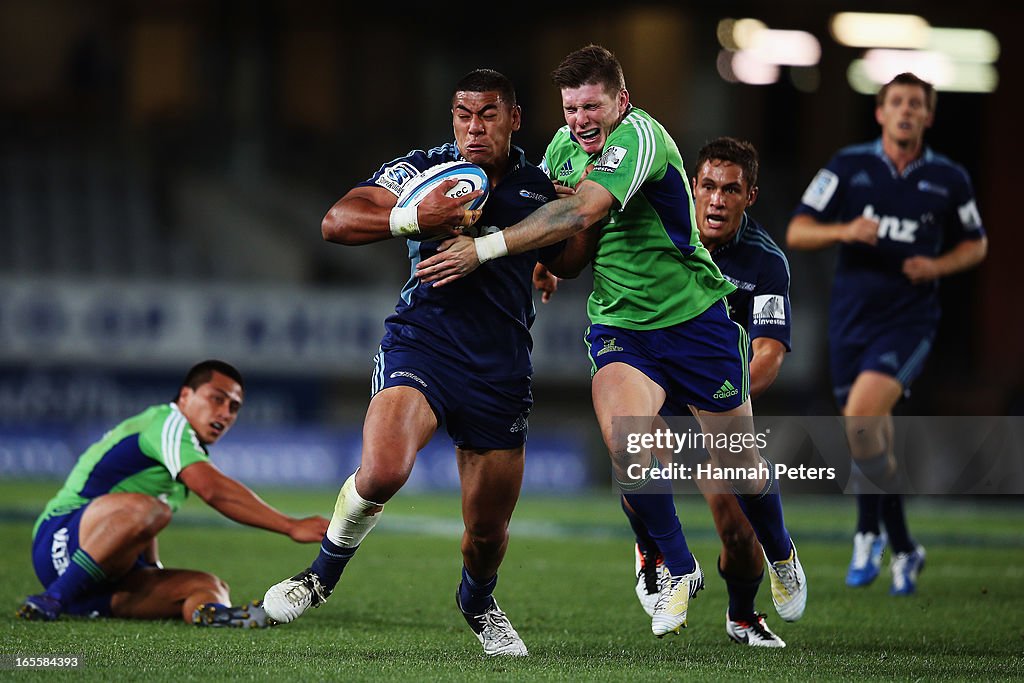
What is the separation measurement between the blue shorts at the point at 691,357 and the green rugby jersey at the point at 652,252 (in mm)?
48

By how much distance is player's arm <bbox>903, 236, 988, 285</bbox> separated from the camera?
8445 mm

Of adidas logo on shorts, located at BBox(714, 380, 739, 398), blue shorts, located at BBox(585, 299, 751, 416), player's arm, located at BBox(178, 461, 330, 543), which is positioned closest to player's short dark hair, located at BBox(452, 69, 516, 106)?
blue shorts, located at BBox(585, 299, 751, 416)

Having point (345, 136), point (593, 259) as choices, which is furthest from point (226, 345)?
point (593, 259)

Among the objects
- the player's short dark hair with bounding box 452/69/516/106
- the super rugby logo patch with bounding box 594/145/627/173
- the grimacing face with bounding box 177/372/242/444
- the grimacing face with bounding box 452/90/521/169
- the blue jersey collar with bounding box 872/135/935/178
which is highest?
the player's short dark hair with bounding box 452/69/516/106

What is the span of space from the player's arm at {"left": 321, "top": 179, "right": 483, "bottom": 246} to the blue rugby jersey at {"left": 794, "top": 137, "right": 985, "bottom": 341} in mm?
3829

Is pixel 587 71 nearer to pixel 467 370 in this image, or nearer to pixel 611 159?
pixel 611 159

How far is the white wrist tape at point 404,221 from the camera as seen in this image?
5355mm

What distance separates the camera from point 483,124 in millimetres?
5660

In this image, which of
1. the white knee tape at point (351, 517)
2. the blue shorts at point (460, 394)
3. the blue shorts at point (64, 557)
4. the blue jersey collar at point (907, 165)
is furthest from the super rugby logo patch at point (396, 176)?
the blue jersey collar at point (907, 165)

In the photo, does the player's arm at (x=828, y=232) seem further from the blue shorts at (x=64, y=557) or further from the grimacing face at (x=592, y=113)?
the blue shorts at (x=64, y=557)

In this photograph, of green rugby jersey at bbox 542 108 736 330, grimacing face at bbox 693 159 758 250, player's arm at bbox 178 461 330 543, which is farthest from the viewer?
grimacing face at bbox 693 159 758 250

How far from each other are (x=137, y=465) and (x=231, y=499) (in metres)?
0.59

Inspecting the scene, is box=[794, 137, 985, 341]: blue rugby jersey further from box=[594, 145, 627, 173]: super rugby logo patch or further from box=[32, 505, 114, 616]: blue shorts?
box=[32, 505, 114, 616]: blue shorts

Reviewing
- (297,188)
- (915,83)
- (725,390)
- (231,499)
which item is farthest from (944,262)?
(297,188)
